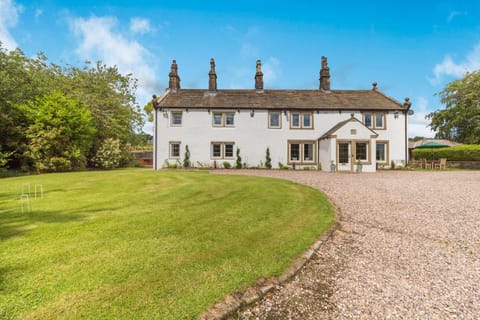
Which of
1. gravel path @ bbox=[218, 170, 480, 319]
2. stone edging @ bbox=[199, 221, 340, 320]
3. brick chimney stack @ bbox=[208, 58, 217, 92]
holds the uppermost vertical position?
brick chimney stack @ bbox=[208, 58, 217, 92]

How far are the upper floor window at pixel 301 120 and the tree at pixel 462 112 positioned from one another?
2575 cm

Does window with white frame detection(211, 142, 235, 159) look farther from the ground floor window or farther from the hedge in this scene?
the hedge

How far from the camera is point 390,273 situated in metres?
3.23

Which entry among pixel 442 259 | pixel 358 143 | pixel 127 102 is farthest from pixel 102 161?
pixel 442 259

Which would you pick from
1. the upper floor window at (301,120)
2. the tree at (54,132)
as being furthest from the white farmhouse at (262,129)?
the tree at (54,132)

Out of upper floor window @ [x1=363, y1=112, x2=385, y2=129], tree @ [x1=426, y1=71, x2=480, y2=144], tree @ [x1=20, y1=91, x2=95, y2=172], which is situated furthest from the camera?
tree @ [x1=426, y1=71, x2=480, y2=144]

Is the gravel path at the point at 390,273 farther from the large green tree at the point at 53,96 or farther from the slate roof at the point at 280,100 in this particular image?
the large green tree at the point at 53,96

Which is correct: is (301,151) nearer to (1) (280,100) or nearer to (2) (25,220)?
(1) (280,100)

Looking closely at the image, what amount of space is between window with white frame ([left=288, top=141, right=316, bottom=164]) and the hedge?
1332cm

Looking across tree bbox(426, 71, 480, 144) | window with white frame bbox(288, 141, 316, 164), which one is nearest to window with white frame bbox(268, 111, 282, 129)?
window with white frame bbox(288, 141, 316, 164)

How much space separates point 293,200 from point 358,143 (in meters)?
13.7

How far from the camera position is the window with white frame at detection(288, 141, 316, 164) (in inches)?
820

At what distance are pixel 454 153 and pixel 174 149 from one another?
2755cm

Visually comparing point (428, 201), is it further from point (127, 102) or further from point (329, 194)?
point (127, 102)
